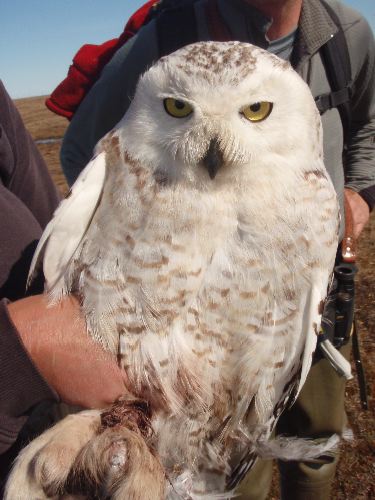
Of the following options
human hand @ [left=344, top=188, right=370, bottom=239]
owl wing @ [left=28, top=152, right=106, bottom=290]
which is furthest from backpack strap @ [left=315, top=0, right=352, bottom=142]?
owl wing @ [left=28, top=152, right=106, bottom=290]

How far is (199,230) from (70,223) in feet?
1.68

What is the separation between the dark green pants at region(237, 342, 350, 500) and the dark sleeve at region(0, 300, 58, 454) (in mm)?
1736

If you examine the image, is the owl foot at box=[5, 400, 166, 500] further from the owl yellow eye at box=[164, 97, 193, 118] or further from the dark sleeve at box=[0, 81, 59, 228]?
the owl yellow eye at box=[164, 97, 193, 118]

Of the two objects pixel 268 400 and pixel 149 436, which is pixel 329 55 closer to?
pixel 268 400

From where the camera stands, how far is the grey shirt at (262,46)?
2076 millimetres

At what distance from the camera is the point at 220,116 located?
1.59 m

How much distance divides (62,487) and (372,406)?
273 cm

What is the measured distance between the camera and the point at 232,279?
1.68m

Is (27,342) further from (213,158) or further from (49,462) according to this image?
(213,158)

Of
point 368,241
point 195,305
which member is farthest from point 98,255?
point 368,241

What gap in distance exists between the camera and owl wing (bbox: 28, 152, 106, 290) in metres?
1.76

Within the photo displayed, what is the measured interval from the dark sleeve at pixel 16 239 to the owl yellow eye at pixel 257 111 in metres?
0.92

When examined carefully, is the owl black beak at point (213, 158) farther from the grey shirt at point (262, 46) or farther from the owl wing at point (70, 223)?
the grey shirt at point (262, 46)

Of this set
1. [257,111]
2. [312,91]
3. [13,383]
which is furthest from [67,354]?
[312,91]
